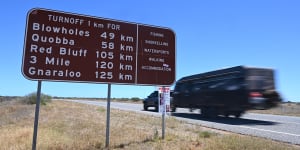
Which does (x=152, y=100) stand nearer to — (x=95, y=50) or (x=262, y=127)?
(x=262, y=127)

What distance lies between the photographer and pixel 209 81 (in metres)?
21.2

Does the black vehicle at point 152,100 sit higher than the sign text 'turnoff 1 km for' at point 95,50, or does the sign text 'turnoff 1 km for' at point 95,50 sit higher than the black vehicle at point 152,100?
the sign text 'turnoff 1 km for' at point 95,50

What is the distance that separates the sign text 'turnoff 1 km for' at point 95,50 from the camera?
28.2 ft

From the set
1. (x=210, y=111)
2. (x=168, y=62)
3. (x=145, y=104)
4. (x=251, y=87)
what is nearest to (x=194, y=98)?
(x=210, y=111)

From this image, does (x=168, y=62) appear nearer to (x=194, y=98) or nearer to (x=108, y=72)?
(x=108, y=72)

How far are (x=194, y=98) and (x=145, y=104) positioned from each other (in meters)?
10.2

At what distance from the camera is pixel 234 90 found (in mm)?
18406

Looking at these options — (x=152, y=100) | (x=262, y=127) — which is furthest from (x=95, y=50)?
(x=152, y=100)

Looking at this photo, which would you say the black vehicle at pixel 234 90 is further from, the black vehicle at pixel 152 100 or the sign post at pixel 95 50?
the black vehicle at pixel 152 100

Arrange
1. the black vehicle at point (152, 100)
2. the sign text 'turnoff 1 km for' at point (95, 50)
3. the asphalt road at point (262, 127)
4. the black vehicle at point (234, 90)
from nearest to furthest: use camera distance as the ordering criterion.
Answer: the sign text 'turnoff 1 km for' at point (95, 50)
the asphalt road at point (262, 127)
the black vehicle at point (234, 90)
the black vehicle at point (152, 100)

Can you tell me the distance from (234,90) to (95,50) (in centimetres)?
1102

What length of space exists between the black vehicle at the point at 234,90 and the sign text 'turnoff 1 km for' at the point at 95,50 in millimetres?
8058

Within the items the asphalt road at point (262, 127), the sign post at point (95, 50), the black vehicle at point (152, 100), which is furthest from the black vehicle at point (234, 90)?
the black vehicle at point (152, 100)

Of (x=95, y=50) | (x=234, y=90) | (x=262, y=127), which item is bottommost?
(x=262, y=127)
